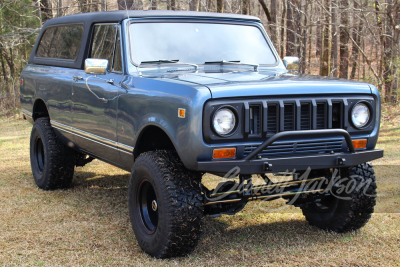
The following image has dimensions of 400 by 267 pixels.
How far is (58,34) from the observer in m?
5.94

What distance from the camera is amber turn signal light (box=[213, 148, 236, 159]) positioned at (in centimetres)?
329

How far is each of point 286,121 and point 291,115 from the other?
2.3 inches

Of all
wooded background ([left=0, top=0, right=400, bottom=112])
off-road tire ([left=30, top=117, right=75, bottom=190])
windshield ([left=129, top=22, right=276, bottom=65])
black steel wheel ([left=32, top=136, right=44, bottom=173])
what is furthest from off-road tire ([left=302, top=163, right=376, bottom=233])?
wooded background ([left=0, top=0, right=400, bottom=112])

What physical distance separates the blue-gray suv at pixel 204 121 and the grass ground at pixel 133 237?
23 cm

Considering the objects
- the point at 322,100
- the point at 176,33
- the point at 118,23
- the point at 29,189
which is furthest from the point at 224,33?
the point at 29,189

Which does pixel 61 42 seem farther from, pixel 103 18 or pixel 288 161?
pixel 288 161

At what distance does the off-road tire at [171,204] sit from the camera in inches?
136

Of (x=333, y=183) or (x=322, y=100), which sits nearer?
(x=322, y=100)

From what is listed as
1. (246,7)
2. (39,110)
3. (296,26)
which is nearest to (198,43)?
(39,110)

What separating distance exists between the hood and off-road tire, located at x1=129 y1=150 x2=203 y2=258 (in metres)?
0.66

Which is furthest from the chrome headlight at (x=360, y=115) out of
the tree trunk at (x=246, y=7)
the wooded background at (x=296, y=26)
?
the tree trunk at (x=246, y=7)

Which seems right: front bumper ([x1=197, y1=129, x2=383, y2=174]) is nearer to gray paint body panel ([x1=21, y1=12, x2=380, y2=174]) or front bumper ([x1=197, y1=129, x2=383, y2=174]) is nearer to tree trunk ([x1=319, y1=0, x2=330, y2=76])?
gray paint body panel ([x1=21, y1=12, x2=380, y2=174])

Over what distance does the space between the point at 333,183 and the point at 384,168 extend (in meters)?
3.27

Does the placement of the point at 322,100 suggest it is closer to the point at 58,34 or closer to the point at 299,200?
the point at 299,200
